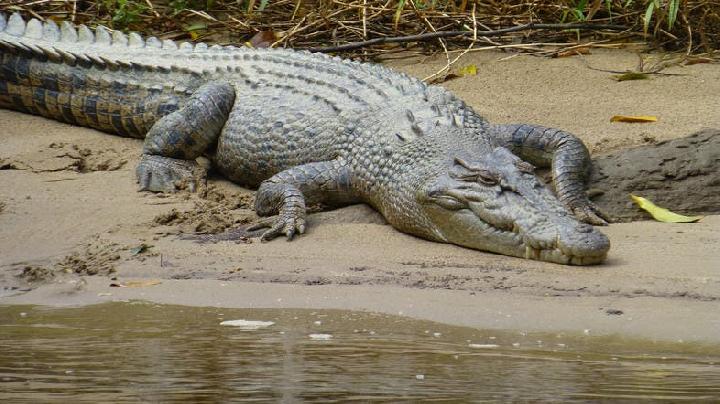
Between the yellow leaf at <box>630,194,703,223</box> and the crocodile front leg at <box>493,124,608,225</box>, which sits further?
the crocodile front leg at <box>493,124,608,225</box>

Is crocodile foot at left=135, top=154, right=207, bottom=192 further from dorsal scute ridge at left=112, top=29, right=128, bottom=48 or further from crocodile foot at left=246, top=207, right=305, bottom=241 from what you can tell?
dorsal scute ridge at left=112, top=29, right=128, bottom=48

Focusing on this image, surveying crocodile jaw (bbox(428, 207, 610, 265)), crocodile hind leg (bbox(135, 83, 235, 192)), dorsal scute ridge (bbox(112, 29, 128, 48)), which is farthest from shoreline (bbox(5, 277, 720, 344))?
dorsal scute ridge (bbox(112, 29, 128, 48))

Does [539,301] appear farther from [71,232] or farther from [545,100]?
[545,100]

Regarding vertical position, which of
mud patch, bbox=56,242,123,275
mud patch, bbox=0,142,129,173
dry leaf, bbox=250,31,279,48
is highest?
dry leaf, bbox=250,31,279,48

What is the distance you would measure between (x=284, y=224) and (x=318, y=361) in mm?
2073

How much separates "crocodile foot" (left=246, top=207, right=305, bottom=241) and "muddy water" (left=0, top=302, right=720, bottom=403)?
1205 millimetres

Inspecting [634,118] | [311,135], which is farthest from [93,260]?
[634,118]

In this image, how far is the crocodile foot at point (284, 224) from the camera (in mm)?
6039

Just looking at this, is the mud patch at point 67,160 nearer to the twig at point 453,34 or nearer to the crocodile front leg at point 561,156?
the twig at point 453,34

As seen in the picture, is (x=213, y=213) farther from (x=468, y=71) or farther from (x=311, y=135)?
(x=468, y=71)

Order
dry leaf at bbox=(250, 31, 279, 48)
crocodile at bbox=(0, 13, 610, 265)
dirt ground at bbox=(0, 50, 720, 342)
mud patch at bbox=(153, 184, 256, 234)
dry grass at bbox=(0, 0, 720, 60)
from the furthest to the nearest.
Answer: dry leaf at bbox=(250, 31, 279, 48)
dry grass at bbox=(0, 0, 720, 60)
mud patch at bbox=(153, 184, 256, 234)
crocodile at bbox=(0, 13, 610, 265)
dirt ground at bbox=(0, 50, 720, 342)

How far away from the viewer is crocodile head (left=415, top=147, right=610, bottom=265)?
17.5 ft

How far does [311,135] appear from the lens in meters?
6.97

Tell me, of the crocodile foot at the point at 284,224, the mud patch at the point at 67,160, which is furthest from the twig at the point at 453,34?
the crocodile foot at the point at 284,224
